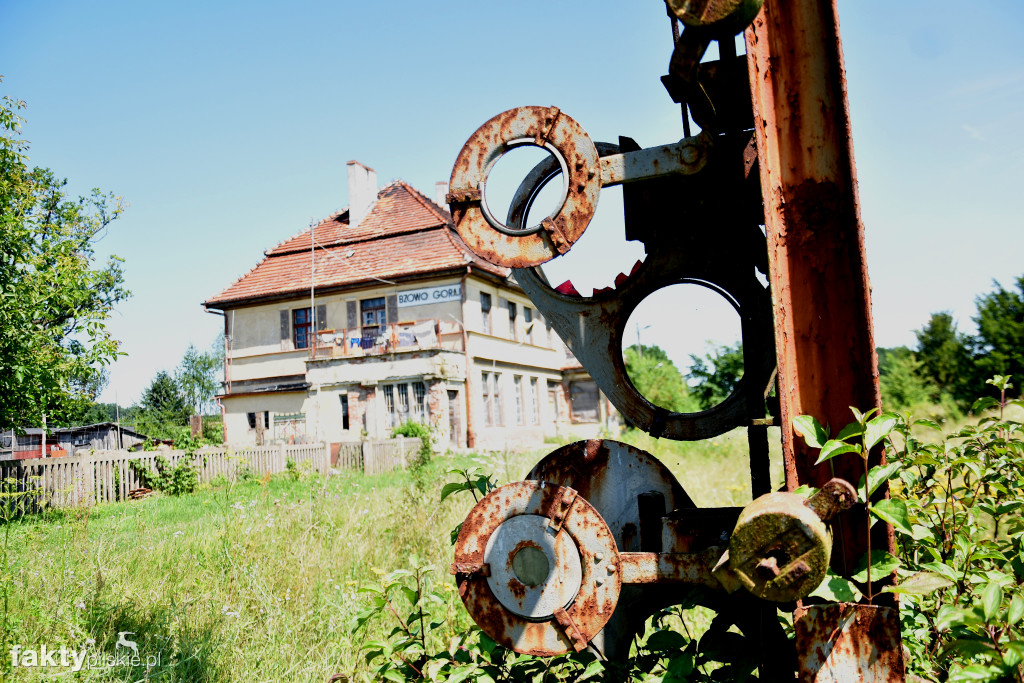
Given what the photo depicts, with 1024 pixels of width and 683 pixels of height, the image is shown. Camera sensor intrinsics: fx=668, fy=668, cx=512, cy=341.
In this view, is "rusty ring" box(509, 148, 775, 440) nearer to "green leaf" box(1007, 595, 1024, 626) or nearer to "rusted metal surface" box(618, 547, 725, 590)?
"rusted metal surface" box(618, 547, 725, 590)

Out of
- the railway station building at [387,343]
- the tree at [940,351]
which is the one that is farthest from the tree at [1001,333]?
the railway station building at [387,343]

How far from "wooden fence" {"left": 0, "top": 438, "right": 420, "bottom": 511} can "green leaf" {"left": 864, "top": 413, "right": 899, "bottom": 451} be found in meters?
A: 6.71

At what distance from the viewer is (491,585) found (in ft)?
5.21

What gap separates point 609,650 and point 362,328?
26203 millimetres

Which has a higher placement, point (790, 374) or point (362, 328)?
point (362, 328)

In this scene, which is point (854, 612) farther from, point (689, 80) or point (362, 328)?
point (362, 328)

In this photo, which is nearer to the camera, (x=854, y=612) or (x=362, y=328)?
(x=854, y=612)

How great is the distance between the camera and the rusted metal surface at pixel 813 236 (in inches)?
54.1

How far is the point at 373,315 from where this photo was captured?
1098 inches

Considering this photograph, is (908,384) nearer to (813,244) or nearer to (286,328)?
(286,328)

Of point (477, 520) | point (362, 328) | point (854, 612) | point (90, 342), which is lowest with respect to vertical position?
point (854, 612)

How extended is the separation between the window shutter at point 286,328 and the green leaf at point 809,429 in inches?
1172

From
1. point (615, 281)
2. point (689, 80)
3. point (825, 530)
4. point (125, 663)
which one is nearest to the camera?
point (825, 530)

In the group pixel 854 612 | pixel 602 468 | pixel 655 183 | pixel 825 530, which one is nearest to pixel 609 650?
pixel 602 468
